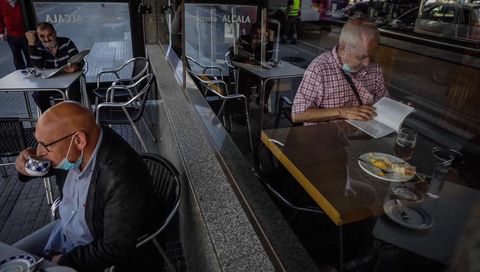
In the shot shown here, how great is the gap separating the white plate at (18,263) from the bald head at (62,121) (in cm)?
51

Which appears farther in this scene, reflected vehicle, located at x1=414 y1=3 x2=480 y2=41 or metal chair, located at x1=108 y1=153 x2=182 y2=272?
reflected vehicle, located at x1=414 y1=3 x2=480 y2=41

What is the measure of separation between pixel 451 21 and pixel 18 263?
21.3 feet

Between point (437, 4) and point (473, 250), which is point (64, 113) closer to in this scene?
point (473, 250)

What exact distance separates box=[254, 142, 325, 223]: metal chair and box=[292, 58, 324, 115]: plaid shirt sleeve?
44cm

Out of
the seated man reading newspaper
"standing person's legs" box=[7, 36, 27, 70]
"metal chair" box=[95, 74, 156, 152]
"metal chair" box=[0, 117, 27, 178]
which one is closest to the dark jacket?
"metal chair" box=[0, 117, 27, 178]

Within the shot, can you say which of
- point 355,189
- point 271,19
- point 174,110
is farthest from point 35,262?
point 271,19

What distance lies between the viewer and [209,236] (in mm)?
1397

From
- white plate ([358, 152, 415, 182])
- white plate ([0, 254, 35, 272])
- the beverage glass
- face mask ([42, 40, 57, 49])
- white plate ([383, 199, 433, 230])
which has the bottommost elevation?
white plate ([0, 254, 35, 272])

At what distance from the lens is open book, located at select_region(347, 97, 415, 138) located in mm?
1962

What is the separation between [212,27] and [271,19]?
169 centimetres

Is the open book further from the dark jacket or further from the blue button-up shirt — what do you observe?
the blue button-up shirt

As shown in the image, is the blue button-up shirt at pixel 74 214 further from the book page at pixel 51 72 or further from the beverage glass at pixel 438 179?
the book page at pixel 51 72

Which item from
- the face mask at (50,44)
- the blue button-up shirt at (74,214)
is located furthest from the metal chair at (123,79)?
the blue button-up shirt at (74,214)

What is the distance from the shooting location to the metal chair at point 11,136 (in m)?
2.72
